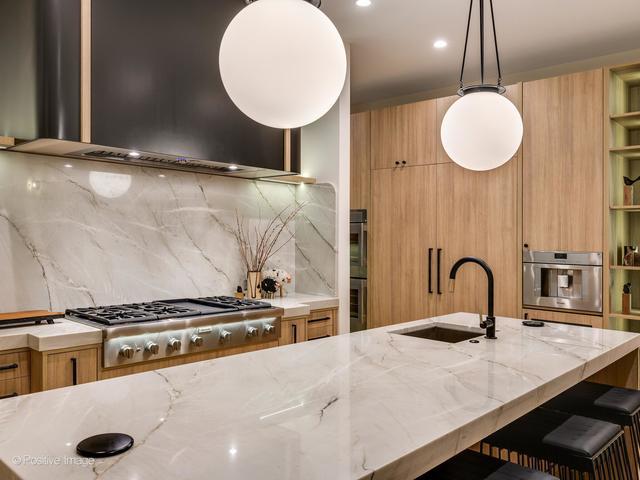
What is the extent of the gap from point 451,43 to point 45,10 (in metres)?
2.74

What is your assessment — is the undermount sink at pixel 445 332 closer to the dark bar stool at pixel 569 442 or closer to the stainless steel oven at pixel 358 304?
the dark bar stool at pixel 569 442

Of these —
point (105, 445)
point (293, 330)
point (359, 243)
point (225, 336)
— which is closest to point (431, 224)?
point (359, 243)

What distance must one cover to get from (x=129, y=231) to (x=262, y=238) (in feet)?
3.52

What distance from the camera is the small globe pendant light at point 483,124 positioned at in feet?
6.91

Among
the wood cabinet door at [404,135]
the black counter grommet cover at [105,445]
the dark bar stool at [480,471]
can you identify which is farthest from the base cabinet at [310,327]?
the black counter grommet cover at [105,445]

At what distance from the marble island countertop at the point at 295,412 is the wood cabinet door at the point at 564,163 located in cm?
183

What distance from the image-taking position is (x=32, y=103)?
2.38 meters

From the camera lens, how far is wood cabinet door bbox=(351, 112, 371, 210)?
4.74 m

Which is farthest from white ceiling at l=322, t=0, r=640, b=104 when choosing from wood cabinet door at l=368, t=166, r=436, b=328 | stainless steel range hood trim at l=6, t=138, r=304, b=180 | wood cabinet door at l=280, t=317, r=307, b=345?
wood cabinet door at l=280, t=317, r=307, b=345

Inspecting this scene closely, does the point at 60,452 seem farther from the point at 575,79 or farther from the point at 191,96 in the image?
the point at 575,79

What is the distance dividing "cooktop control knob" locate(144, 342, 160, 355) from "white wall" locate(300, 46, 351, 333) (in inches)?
61.3

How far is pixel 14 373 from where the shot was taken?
2.21 metres

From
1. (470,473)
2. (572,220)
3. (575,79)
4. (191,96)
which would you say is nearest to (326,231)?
(191,96)

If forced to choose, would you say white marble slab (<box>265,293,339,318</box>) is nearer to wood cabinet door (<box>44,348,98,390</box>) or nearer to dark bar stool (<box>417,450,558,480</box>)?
wood cabinet door (<box>44,348,98,390</box>)
